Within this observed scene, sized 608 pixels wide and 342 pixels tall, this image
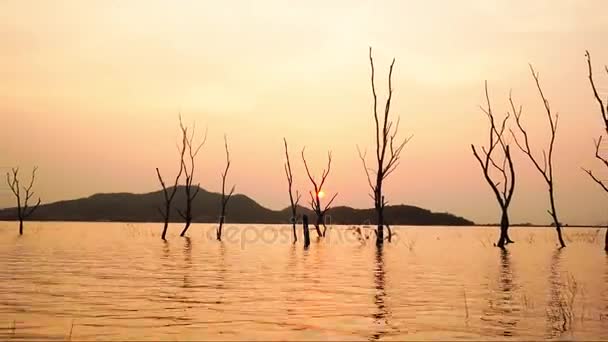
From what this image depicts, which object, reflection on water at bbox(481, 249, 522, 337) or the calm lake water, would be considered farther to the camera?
reflection on water at bbox(481, 249, 522, 337)

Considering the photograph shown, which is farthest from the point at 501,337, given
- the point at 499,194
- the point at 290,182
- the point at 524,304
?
the point at 290,182

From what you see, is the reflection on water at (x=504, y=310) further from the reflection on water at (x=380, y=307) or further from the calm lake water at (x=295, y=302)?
the reflection on water at (x=380, y=307)

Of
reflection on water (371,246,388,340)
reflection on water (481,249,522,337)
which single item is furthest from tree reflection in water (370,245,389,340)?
reflection on water (481,249,522,337)

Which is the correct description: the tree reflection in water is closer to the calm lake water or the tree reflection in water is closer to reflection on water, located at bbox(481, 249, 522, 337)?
the calm lake water

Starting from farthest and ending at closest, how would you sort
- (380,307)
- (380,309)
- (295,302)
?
(295,302), (380,307), (380,309)

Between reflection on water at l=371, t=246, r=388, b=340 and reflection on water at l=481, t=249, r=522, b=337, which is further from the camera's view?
reflection on water at l=481, t=249, r=522, b=337

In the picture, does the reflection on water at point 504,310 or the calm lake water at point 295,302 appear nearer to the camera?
the calm lake water at point 295,302

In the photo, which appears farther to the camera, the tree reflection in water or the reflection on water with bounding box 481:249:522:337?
the reflection on water with bounding box 481:249:522:337

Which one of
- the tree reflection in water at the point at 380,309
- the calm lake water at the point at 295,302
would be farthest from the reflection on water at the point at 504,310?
the tree reflection in water at the point at 380,309

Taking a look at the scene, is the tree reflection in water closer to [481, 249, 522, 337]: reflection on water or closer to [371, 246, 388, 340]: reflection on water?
[371, 246, 388, 340]: reflection on water

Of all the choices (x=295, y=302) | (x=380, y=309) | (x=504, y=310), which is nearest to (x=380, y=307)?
(x=380, y=309)

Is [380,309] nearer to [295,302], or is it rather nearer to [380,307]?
[380,307]

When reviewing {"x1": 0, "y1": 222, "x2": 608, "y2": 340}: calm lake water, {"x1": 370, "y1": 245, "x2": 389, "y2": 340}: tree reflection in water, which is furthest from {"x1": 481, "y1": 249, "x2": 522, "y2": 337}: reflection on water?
{"x1": 370, "y1": 245, "x2": 389, "y2": 340}: tree reflection in water

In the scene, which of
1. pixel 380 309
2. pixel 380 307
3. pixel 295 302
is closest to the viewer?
pixel 380 309
